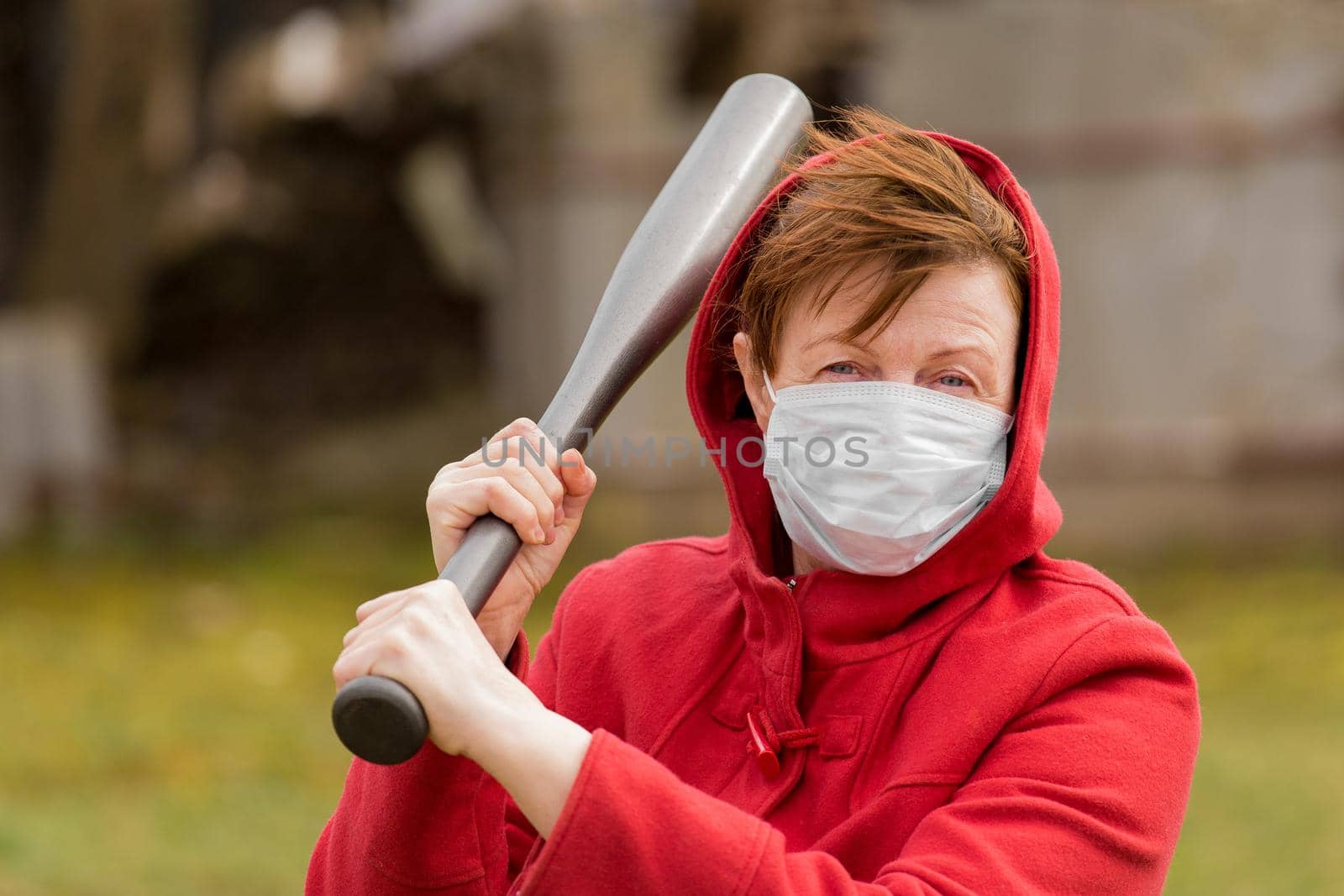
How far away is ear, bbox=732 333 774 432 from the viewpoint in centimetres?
236

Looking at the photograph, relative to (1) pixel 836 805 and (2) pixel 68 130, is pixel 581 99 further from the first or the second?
(1) pixel 836 805

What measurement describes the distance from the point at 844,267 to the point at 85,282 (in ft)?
29.8

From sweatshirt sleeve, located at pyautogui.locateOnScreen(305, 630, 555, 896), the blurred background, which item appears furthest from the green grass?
sweatshirt sleeve, located at pyautogui.locateOnScreen(305, 630, 555, 896)

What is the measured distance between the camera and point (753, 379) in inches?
94.0

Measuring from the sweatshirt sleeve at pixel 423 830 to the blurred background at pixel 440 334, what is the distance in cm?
328

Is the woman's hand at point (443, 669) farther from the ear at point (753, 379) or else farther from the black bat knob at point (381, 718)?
the ear at point (753, 379)

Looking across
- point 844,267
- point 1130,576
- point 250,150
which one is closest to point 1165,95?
point 1130,576

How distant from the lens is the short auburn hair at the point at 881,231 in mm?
2088

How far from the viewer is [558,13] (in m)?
9.43

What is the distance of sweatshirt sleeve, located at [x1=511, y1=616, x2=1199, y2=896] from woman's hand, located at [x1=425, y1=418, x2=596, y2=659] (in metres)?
0.43

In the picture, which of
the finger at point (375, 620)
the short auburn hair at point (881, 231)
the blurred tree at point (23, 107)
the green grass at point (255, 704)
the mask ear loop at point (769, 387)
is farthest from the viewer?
the blurred tree at point (23, 107)

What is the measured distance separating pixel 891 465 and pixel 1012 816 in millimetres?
489

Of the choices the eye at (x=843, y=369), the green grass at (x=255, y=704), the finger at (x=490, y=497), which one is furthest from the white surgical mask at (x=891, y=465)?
the green grass at (x=255, y=704)

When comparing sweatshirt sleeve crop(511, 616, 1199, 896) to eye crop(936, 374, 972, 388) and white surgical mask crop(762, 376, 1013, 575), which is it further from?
eye crop(936, 374, 972, 388)
